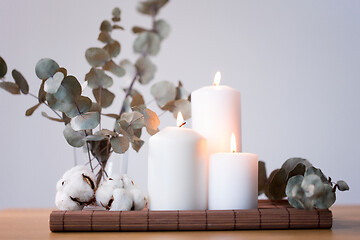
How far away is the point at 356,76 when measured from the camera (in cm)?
208

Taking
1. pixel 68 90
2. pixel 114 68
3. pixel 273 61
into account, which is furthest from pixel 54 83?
pixel 273 61

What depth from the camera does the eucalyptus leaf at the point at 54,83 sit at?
0.67 m

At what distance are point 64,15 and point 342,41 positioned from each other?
1.21 meters

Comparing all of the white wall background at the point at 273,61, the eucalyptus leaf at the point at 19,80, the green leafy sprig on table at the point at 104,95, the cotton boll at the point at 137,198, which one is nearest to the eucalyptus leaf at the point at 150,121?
the green leafy sprig on table at the point at 104,95

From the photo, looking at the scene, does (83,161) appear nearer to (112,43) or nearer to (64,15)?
(112,43)

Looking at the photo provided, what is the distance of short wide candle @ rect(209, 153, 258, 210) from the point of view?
66cm

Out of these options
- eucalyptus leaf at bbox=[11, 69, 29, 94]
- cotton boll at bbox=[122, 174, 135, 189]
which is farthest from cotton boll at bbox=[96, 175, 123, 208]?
eucalyptus leaf at bbox=[11, 69, 29, 94]

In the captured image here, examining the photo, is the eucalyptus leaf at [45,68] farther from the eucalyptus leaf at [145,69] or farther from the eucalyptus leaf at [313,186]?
the eucalyptus leaf at [313,186]

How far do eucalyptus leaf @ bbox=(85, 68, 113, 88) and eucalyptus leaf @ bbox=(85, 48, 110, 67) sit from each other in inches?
1.2

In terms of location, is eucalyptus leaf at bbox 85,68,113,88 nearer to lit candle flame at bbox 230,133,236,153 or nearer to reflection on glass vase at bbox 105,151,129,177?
reflection on glass vase at bbox 105,151,129,177

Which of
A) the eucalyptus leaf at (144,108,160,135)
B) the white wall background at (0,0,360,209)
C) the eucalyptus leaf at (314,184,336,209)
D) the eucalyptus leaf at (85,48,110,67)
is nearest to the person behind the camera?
the eucalyptus leaf at (314,184,336,209)

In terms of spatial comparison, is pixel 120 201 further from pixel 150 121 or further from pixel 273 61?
pixel 273 61

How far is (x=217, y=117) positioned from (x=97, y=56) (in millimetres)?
261

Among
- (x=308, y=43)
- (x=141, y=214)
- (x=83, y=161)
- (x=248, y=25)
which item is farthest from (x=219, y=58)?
(x=141, y=214)
